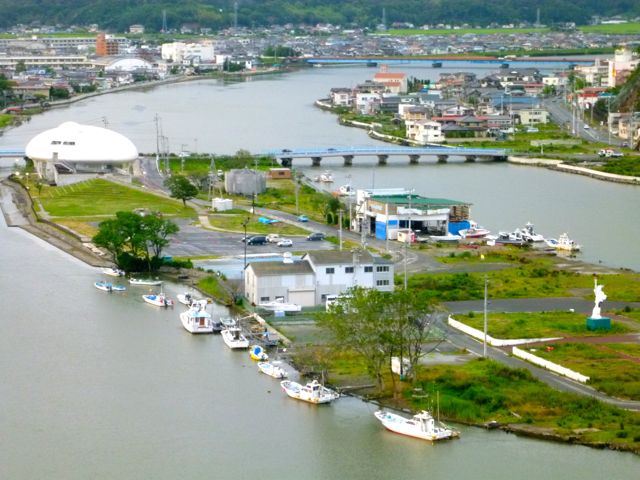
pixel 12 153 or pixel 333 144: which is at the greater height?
pixel 12 153

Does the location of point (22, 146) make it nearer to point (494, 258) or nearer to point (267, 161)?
point (267, 161)

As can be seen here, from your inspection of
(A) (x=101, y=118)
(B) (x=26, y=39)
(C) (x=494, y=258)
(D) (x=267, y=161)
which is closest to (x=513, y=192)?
(D) (x=267, y=161)

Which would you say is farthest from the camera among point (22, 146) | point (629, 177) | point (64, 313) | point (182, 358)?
point (22, 146)

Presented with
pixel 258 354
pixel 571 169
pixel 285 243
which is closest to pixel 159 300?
pixel 258 354

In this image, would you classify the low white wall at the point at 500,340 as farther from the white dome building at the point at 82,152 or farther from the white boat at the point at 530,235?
the white dome building at the point at 82,152

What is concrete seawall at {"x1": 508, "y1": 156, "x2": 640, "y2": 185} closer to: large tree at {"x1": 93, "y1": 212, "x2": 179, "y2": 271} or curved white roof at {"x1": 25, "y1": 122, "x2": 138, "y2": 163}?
curved white roof at {"x1": 25, "y1": 122, "x2": 138, "y2": 163}

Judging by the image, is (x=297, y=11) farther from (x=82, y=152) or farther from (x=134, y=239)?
(x=134, y=239)
